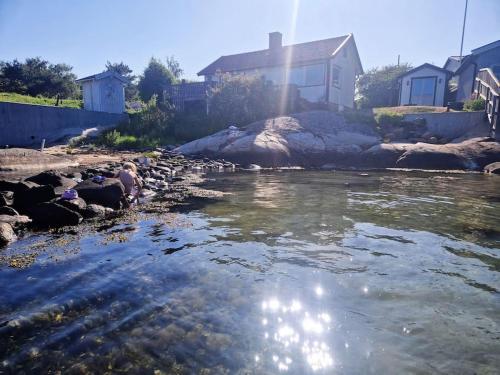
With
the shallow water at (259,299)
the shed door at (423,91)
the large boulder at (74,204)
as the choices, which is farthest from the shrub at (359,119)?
the large boulder at (74,204)

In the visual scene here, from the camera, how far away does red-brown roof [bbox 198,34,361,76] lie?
1166 inches

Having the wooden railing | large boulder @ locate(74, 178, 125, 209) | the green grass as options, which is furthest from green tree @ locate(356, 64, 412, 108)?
large boulder @ locate(74, 178, 125, 209)

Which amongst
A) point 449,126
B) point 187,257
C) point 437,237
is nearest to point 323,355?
point 187,257

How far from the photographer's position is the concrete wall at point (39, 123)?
19938mm

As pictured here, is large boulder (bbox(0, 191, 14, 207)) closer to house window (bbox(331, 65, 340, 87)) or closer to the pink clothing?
the pink clothing

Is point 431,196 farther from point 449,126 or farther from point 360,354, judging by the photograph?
point 449,126

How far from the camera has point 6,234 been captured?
5.61 m

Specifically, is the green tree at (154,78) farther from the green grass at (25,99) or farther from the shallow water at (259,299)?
the shallow water at (259,299)

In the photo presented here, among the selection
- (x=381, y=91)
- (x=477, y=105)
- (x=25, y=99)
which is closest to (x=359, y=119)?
(x=477, y=105)

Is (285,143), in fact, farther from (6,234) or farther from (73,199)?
(6,234)

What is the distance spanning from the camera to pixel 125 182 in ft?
31.2

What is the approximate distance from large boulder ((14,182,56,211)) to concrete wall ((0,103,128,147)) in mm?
15353

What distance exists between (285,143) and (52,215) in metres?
15.0

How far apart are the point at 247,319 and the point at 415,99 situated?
35448mm
